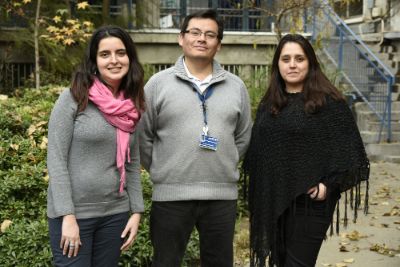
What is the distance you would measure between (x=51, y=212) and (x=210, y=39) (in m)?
1.43

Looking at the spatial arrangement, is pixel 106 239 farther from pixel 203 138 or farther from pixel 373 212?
pixel 373 212

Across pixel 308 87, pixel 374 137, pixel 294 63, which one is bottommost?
pixel 374 137

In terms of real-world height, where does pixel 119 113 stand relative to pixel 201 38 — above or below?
below

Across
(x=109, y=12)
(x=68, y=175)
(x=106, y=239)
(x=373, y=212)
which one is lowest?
(x=373, y=212)

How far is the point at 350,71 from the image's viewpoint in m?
12.7

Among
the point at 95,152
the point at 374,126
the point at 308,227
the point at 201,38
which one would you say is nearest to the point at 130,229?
the point at 95,152

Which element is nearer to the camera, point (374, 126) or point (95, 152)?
point (95, 152)

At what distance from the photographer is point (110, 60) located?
3172 mm

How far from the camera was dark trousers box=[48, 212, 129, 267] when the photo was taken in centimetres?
308

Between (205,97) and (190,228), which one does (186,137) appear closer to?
(205,97)

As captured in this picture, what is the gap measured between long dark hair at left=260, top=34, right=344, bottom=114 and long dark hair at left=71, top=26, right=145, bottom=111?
2.90 ft

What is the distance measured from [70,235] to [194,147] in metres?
0.94

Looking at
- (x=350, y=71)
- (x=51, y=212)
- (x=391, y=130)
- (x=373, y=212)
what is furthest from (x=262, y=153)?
(x=350, y=71)

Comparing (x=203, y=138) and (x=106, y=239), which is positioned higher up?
(x=203, y=138)
